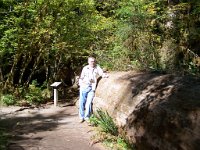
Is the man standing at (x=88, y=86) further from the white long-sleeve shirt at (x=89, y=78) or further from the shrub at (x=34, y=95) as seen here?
the shrub at (x=34, y=95)

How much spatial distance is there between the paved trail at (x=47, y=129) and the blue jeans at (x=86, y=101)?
30 centimetres

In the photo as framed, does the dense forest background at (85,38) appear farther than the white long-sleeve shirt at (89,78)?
Yes

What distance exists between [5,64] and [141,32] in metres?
5.46

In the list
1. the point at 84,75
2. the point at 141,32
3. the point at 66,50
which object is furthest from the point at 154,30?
the point at 84,75

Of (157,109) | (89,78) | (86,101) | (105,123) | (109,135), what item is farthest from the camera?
(86,101)

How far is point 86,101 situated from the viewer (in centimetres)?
980

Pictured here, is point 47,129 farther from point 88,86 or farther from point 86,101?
point 88,86

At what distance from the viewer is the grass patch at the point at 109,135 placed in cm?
734

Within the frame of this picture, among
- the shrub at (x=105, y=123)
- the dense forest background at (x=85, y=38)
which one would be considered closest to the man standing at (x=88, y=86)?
the shrub at (x=105, y=123)

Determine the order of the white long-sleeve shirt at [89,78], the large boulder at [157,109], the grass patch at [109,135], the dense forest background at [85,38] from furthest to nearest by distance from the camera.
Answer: the dense forest background at [85,38]
the white long-sleeve shirt at [89,78]
the grass patch at [109,135]
the large boulder at [157,109]

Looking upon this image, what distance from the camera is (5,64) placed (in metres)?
14.2

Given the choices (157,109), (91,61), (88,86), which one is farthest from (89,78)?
(157,109)

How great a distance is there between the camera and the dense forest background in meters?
12.2

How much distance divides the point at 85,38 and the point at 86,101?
17.3 feet
